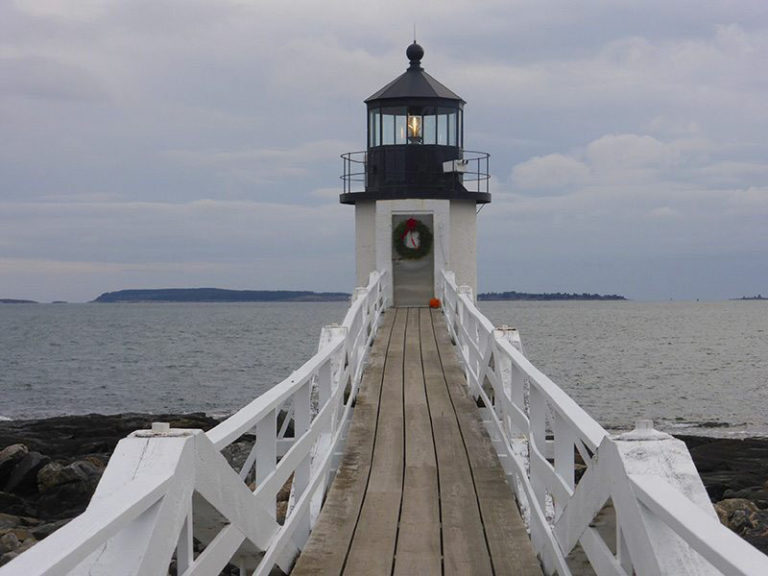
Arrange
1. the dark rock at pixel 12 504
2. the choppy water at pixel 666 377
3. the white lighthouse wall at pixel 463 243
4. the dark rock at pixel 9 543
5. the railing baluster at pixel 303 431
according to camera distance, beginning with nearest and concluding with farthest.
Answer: the railing baluster at pixel 303 431, the dark rock at pixel 9 543, the dark rock at pixel 12 504, the white lighthouse wall at pixel 463 243, the choppy water at pixel 666 377

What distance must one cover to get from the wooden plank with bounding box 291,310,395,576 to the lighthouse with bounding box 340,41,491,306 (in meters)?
9.29

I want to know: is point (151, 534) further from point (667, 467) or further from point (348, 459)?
point (348, 459)

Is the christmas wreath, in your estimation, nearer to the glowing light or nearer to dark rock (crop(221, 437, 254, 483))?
the glowing light

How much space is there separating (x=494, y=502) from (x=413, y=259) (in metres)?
13.6

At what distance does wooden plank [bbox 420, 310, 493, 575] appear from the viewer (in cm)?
545

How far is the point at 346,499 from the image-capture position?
6664mm

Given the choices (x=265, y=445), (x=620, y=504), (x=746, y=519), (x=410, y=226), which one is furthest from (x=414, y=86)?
(x=620, y=504)

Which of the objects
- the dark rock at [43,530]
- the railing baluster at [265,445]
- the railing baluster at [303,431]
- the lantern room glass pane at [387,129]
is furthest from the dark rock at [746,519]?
the lantern room glass pane at [387,129]

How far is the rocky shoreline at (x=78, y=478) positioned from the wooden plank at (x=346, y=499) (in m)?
3.17

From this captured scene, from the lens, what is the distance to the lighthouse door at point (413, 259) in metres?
20.0

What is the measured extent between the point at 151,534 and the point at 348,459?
474 cm

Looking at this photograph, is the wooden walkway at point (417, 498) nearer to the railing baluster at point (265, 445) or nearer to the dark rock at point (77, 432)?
the railing baluster at point (265, 445)

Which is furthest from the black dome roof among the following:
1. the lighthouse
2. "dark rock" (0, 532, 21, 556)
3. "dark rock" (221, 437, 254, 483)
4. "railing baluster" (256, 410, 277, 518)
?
"railing baluster" (256, 410, 277, 518)

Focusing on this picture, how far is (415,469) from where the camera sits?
7.44m
